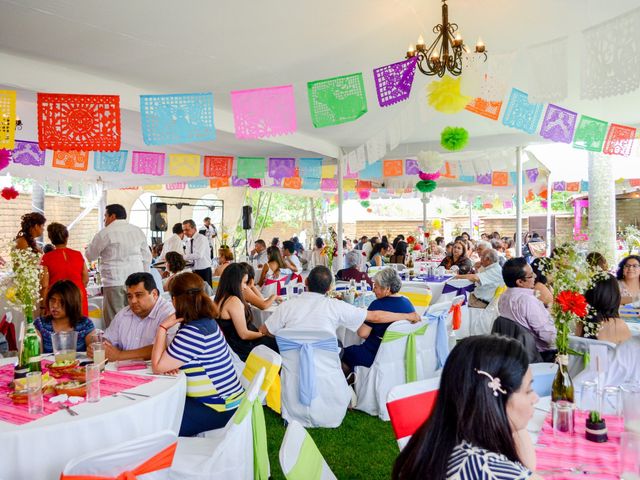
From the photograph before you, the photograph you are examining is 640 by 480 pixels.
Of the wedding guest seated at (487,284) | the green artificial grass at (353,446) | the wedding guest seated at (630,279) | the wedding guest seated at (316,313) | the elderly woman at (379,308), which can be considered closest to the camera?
the green artificial grass at (353,446)

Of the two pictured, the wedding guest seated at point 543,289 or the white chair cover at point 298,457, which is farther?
the wedding guest seated at point 543,289

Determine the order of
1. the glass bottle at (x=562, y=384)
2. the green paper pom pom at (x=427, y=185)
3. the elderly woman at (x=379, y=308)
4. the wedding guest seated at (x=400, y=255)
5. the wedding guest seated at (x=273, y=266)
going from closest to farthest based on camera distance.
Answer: the glass bottle at (x=562, y=384), the elderly woman at (x=379, y=308), the wedding guest seated at (x=273, y=266), the wedding guest seated at (x=400, y=255), the green paper pom pom at (x=427, y=185)

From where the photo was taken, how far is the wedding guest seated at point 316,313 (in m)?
3.74

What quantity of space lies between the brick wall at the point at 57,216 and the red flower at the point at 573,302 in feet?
38.4

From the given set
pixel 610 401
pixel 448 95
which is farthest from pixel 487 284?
pixel 610 401

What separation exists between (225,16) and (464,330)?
411 cm

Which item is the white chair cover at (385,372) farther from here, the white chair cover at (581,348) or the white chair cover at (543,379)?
the white chair cover at (543,379)

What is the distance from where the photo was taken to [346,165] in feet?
30.5

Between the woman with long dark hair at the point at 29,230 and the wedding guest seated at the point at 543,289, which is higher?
the woman with long dark hair at the point at 29,230

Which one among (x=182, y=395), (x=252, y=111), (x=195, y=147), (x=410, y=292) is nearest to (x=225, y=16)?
(x=252, y=111)

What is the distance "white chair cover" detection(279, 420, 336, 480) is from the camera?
1669 millimetres

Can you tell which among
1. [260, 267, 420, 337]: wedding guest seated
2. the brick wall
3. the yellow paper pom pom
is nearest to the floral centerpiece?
[260, 267, 420, 337]: wedding guest seated

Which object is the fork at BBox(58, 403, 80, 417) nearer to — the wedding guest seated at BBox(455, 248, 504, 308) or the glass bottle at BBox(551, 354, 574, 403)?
the glass bottle at BBox(551, 354, 574, 403)

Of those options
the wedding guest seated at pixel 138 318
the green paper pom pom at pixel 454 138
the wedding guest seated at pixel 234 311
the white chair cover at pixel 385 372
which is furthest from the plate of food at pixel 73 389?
the green paper pom pom at pixel 454 138
